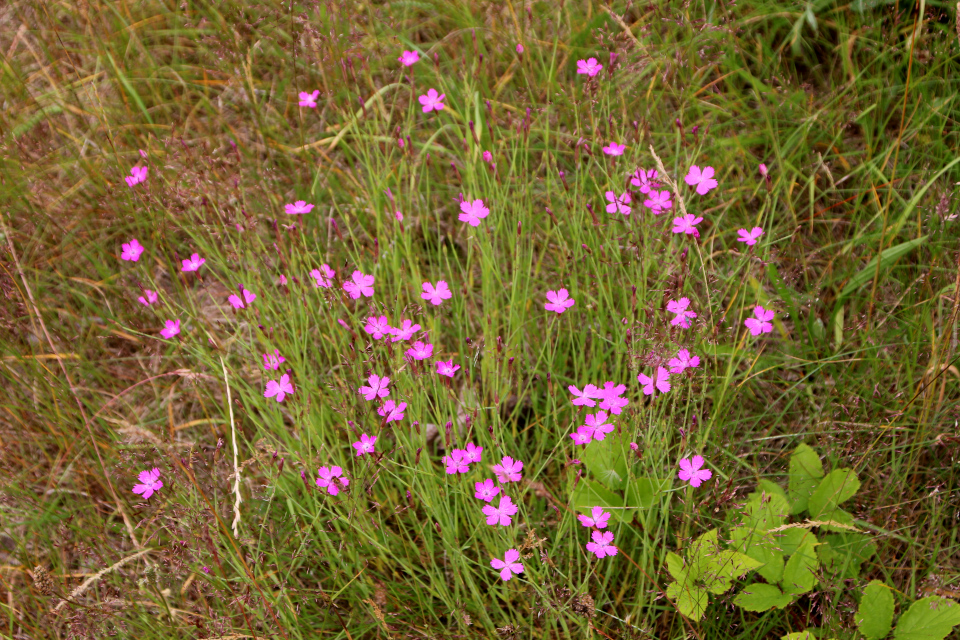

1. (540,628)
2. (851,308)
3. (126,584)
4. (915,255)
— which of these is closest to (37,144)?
(126,584)

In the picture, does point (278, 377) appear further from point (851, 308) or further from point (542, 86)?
point (851, 308)

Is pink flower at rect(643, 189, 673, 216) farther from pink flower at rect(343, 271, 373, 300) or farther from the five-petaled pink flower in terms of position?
pink flower at rect(343, 271, 373, 300)

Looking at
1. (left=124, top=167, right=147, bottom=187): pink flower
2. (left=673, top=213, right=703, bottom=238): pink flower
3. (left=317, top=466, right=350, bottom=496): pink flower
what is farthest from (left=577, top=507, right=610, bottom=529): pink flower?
(left=124, top=167, right=147, bottom=187): pink flower

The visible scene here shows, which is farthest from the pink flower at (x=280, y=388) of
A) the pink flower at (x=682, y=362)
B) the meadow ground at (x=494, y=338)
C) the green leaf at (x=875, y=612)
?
the green leaf at (x=875, y=612)

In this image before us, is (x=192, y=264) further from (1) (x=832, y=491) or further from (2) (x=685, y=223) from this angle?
(1) (x=832, y=491)

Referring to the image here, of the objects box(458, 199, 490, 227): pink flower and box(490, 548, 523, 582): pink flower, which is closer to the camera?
box(490, 548, 523, 582): pink flower
